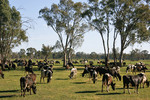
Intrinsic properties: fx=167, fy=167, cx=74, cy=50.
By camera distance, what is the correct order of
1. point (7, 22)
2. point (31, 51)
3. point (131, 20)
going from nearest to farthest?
point (7, 22), point (131, 20), point (31, 51)

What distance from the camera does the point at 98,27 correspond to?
42.1 metres

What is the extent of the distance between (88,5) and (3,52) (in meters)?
24.4

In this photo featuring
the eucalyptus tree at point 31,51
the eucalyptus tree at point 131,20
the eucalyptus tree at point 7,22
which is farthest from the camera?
the eucalyptus tree at point 31,51

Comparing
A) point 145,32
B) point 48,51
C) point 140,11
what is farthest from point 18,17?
point 48,51

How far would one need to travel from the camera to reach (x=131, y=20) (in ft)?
129

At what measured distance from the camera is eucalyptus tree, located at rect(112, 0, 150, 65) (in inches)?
1478

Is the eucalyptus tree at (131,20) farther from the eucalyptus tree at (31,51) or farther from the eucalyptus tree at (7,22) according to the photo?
the eucalyptus tree at (31,51)

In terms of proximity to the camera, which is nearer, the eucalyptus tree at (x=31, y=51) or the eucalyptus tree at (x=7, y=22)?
the eucalyptus tree at (x=7, y=22)

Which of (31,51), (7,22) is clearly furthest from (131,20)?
(31,51)

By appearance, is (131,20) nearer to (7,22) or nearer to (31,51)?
(7,22)

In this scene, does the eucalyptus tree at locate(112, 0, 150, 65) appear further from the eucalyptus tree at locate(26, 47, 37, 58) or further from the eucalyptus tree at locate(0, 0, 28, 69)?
the eucalyptus tree at locate(26, 47, 37, 58)

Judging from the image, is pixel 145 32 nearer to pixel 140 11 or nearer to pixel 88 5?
pixel 140 11

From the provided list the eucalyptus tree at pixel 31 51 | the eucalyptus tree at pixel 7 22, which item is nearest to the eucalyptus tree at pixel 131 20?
the eucalyptus tree at pixel 7 22

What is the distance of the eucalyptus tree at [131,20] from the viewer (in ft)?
123
